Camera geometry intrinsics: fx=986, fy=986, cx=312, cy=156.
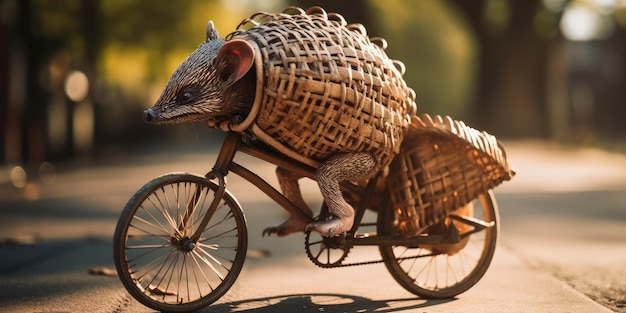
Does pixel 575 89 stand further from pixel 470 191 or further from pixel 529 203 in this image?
pixel 470 191

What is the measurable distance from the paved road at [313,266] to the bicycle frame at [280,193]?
0.40 meters

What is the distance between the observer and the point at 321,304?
20.2ft

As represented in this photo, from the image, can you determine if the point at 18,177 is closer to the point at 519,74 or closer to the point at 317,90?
the point at 317,90

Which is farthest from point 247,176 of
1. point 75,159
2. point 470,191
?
point 75,159

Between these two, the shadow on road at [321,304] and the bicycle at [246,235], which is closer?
the bicycle at [246,235]

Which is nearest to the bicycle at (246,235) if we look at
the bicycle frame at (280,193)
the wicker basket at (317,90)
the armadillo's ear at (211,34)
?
the bicycle frame at (280,193)

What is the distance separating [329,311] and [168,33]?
36574mm

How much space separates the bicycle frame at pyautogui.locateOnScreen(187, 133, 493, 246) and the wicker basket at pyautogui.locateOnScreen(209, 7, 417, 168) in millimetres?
138

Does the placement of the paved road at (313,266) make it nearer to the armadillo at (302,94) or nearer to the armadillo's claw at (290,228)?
the armadillo's claw at (290,228)

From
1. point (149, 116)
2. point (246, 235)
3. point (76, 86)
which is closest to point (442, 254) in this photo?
point (246, 235)

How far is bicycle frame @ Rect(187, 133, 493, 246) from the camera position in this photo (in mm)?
5762

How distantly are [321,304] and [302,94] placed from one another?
1444mm

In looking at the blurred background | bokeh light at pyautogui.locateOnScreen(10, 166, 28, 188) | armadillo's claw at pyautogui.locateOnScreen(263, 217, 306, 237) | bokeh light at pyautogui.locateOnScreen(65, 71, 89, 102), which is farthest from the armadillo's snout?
the blurred background

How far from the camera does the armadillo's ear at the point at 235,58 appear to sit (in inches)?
212
